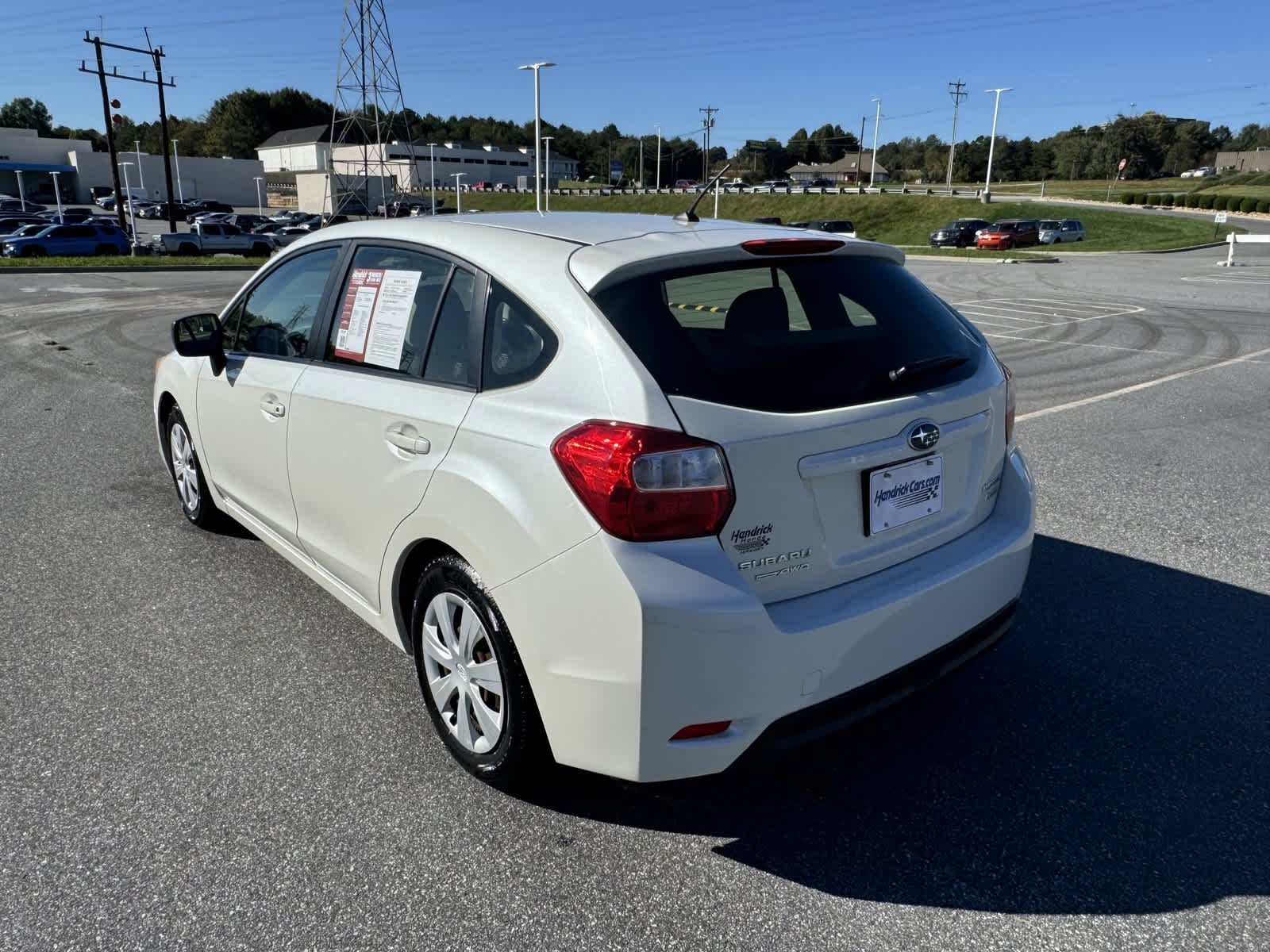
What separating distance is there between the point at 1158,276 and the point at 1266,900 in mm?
27026

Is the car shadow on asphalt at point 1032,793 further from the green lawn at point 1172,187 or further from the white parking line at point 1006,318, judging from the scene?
the green lawn at point 1172,187

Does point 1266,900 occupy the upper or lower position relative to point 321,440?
lower

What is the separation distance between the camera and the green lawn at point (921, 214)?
142 feet

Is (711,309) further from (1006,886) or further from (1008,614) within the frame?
(1006,886)

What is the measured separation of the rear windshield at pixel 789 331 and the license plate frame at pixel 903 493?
0.21m

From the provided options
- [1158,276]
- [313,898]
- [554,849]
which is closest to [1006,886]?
[554,849]

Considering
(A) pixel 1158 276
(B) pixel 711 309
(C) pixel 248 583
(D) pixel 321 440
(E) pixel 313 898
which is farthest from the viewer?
(A) pixel 1158 276

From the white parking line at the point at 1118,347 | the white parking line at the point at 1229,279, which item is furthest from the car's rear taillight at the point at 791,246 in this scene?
the white parking line at the point at 1229,279

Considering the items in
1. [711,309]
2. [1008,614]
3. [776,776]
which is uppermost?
[711,309]

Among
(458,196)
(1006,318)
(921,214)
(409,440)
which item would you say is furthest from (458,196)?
(409,440)

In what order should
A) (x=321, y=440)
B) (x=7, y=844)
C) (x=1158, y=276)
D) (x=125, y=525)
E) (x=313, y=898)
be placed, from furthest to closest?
(x=1158, y=276) < (x=125, y=525) < (x=321, y=440) < (x=7, y=844) < (x=313, y=898)

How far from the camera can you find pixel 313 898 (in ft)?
7.79

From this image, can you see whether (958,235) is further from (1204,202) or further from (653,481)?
(653,481)

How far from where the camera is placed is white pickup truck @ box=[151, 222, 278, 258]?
3834 cm
